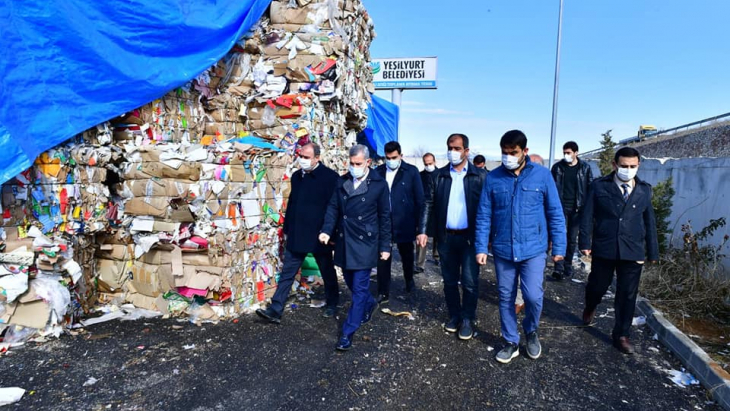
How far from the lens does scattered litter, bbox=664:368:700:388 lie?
10.00 ft

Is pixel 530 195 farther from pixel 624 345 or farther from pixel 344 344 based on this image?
pixel 344 344

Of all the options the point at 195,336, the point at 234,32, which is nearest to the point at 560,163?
Answer: the point at 234,32

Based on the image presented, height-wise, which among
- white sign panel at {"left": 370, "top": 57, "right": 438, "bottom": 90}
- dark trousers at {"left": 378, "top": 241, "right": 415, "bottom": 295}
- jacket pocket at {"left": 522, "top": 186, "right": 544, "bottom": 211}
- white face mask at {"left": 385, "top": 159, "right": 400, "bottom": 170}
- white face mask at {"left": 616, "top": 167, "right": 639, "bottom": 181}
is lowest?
dark trousers at {"left": 378, "top": 241, "right": 415, "bottom": 295}

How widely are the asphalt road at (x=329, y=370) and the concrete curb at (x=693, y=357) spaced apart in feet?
0.27

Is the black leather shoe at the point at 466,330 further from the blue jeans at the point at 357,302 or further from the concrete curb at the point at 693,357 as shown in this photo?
the concrete curb at the point at 693,357

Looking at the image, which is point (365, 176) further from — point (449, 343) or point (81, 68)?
point (81, 68)

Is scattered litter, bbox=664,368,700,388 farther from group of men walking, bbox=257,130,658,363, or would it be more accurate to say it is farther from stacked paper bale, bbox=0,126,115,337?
stacked paper bale, bbox=0,126,115,337

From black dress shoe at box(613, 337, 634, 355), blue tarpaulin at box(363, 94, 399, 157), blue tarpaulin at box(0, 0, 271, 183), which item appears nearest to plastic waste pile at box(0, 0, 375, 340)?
blue tarpaulin at box(0, 0, 271, 183)

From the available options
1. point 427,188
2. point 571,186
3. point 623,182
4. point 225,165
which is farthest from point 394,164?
point 571,186

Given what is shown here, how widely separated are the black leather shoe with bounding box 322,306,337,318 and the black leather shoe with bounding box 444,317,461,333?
1.17m

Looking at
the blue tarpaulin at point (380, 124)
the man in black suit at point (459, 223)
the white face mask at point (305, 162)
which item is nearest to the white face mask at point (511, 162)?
the man in black suit at point (459, 223)

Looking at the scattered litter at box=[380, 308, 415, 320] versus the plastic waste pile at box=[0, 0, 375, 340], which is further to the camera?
the scattered litter at box=[380, 308, 415, 320]

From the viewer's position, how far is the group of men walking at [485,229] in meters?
3.28

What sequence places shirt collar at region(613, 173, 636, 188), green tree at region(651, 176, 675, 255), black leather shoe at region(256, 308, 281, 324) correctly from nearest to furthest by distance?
shirt collar at region(613, 173, 636, 188) → black leather shoe at region(256, 308, 281, 324) → green tree at region(651, 176, 675, 255)
